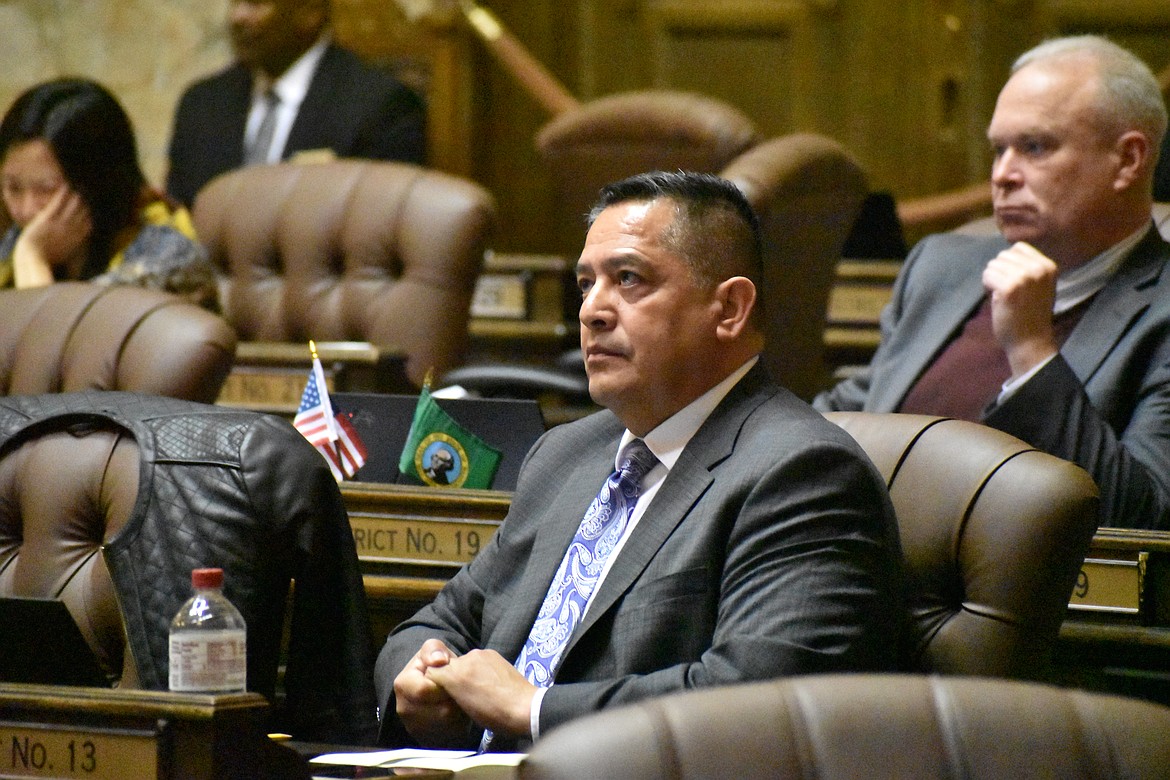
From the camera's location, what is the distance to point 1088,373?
102 inches

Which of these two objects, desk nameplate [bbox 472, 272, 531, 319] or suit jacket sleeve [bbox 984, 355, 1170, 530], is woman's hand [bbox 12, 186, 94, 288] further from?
suit jacket sleeve [bbox 984, 355, 1170, 530]

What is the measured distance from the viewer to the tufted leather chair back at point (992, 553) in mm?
1772

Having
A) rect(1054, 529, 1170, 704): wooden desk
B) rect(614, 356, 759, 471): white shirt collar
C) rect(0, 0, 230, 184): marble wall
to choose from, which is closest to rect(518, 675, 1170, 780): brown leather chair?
rect(614, 356, 759, 471): white shirt collar

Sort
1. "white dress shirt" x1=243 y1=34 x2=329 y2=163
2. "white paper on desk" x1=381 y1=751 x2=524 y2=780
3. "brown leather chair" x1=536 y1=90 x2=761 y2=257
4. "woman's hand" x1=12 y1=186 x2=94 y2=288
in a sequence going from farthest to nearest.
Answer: "white dress shirt" x1=243 y1=34 x2=329 y2=163, "brown leather chair" x1=536 y1=90 x2=761 y2=257, "woman's hand" x1=12 y1=186 x2=94 y2=288, "white paper on desk" x1=381 y1=751 x2=524 y2=780

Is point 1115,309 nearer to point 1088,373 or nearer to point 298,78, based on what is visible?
point 1088,373

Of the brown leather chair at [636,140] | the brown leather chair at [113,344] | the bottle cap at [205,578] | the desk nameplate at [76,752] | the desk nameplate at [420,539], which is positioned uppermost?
the brown leather chair at [636,140]

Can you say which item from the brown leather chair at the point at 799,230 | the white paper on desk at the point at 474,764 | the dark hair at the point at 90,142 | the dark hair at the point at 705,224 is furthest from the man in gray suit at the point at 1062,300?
the dark hair at the point at 90,142

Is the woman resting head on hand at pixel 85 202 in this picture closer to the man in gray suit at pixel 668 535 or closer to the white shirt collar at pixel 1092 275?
the man in gray suit at pixel 668 535

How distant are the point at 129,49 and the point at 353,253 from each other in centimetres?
240

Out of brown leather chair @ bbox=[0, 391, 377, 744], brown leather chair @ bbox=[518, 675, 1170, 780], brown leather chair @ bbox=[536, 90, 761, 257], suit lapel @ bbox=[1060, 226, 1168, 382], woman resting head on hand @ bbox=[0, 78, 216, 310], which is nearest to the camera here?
brown leather chair @ bbox=[518, 675, 1170, 780]

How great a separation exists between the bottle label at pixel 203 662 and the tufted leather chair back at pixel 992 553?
755 millimetres

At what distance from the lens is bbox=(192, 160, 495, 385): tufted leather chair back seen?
155 inches

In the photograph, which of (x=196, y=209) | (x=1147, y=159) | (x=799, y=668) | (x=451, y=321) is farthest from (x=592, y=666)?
(x=196, y=209)

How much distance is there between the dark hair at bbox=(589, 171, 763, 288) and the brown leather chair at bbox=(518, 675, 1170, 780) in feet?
2.96
